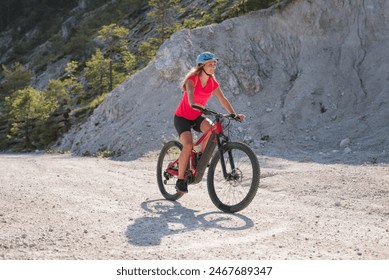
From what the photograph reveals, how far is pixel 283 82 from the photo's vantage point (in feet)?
75.0

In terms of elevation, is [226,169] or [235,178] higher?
[226,169]

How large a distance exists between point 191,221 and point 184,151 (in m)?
1.58

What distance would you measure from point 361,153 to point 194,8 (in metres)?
41.5

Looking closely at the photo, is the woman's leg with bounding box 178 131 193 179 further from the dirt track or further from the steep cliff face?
the steep cliff face

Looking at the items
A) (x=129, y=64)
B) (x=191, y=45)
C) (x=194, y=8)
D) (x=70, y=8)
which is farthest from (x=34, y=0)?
(x=191, y=45)

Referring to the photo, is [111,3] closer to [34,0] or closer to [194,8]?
[34,0]

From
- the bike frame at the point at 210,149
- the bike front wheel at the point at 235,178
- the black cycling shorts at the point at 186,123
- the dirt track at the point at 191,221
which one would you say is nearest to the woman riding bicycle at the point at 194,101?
the black cycling shorts at the point at 186,123

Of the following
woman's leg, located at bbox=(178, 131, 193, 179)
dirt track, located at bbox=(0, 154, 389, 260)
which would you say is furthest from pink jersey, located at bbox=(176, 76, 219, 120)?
dirt track, located at bbox=(0, 154, 389, 260)

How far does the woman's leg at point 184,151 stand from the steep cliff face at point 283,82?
35.3 ft

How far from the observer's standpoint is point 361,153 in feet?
50.1

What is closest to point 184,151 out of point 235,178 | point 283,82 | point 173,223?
point 235,178

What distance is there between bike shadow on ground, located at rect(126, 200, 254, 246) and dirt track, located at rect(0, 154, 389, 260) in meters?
0.01

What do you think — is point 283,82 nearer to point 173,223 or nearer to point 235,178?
point 235,178

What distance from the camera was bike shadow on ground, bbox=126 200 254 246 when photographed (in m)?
5.50
